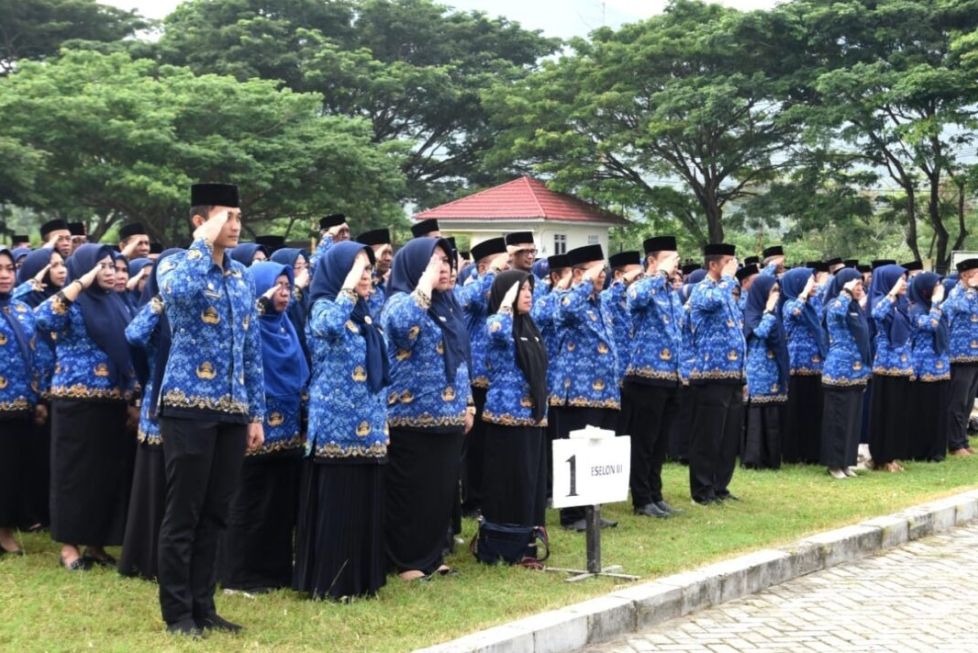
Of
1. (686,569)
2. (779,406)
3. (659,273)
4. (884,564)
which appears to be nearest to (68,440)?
(686,569)

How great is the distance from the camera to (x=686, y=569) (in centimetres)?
691

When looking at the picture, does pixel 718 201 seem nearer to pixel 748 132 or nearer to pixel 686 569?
pixel 748 132

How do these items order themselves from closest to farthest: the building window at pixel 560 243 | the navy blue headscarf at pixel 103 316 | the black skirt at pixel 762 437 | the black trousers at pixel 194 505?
1. the black trousers at pixel 194 505
2. the navy blue headscarf at pixel 103 316
3. the black skirt at pixel 762 437
4. the building window at pixel 560 243

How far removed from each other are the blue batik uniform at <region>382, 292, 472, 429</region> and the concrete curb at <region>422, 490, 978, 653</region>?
1290 mm

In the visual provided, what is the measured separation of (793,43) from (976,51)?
4.97 metres

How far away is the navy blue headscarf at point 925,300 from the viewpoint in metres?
12.1

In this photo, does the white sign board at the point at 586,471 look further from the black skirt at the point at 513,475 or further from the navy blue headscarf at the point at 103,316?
the navy blue headscarf at the point at 103,316

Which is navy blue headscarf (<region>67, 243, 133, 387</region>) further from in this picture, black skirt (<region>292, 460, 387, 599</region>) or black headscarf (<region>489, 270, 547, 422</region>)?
black headscarf (<region>489, 270, 547, 422</region>)

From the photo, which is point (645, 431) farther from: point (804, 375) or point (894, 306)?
point (894, 306)

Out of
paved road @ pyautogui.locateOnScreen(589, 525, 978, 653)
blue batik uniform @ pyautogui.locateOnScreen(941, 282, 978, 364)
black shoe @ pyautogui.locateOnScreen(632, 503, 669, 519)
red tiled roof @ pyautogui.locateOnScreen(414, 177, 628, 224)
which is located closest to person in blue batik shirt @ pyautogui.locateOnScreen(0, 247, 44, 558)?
paved road @ pyautogui.locateOnScreen(589, 525, 978, 653)

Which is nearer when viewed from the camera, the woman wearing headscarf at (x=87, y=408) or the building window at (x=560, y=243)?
the woman wearing headscarf at (x=87, y=408)

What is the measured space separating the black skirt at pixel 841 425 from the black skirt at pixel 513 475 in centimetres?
467

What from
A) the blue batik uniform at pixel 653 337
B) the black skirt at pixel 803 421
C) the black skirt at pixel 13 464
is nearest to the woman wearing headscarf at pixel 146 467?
the black skirt at pixel 13 464

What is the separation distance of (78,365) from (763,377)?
6800 mm
